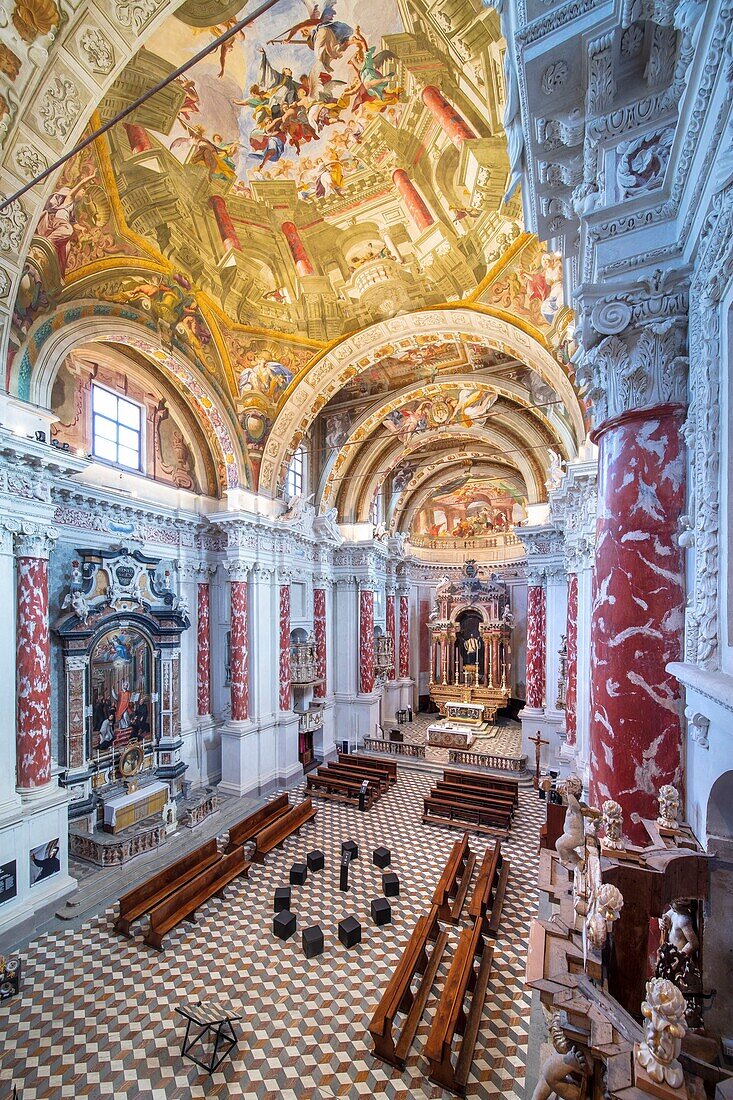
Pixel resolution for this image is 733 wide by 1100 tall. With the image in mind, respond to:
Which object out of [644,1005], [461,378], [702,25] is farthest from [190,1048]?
[461,378]

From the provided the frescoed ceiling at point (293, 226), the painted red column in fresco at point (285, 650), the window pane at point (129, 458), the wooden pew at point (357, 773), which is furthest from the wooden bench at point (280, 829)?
the window pane at point (129, 458)

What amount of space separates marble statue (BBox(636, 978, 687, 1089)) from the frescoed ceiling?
825cm

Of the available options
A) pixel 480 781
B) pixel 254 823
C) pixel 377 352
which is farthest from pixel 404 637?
pixel 377 352

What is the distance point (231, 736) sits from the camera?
12930mm

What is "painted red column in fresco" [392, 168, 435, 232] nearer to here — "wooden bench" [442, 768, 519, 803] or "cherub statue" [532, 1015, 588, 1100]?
"cherub statue" [532, 1015, 588, 1100]

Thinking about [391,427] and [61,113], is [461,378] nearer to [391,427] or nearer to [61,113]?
[391,427]

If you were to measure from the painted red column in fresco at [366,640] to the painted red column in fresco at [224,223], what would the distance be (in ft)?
39.1

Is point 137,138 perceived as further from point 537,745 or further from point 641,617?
point 537,745

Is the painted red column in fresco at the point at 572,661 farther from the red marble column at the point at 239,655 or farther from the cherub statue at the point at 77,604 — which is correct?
the cherub statue at the point at 77,604

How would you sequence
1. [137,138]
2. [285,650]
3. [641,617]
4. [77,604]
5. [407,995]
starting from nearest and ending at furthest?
1. [641,617]
2. [407,995]
3. [137,138]
4. [77,604]
5. [285,650]

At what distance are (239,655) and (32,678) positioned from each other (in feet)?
18.0

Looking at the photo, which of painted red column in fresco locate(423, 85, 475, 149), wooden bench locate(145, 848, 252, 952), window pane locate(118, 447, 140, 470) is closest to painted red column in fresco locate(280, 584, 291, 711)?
wooden bench locate(145, 848, 252, 952)

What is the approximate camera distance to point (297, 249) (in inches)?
402

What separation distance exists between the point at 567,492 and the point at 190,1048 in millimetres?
11781
